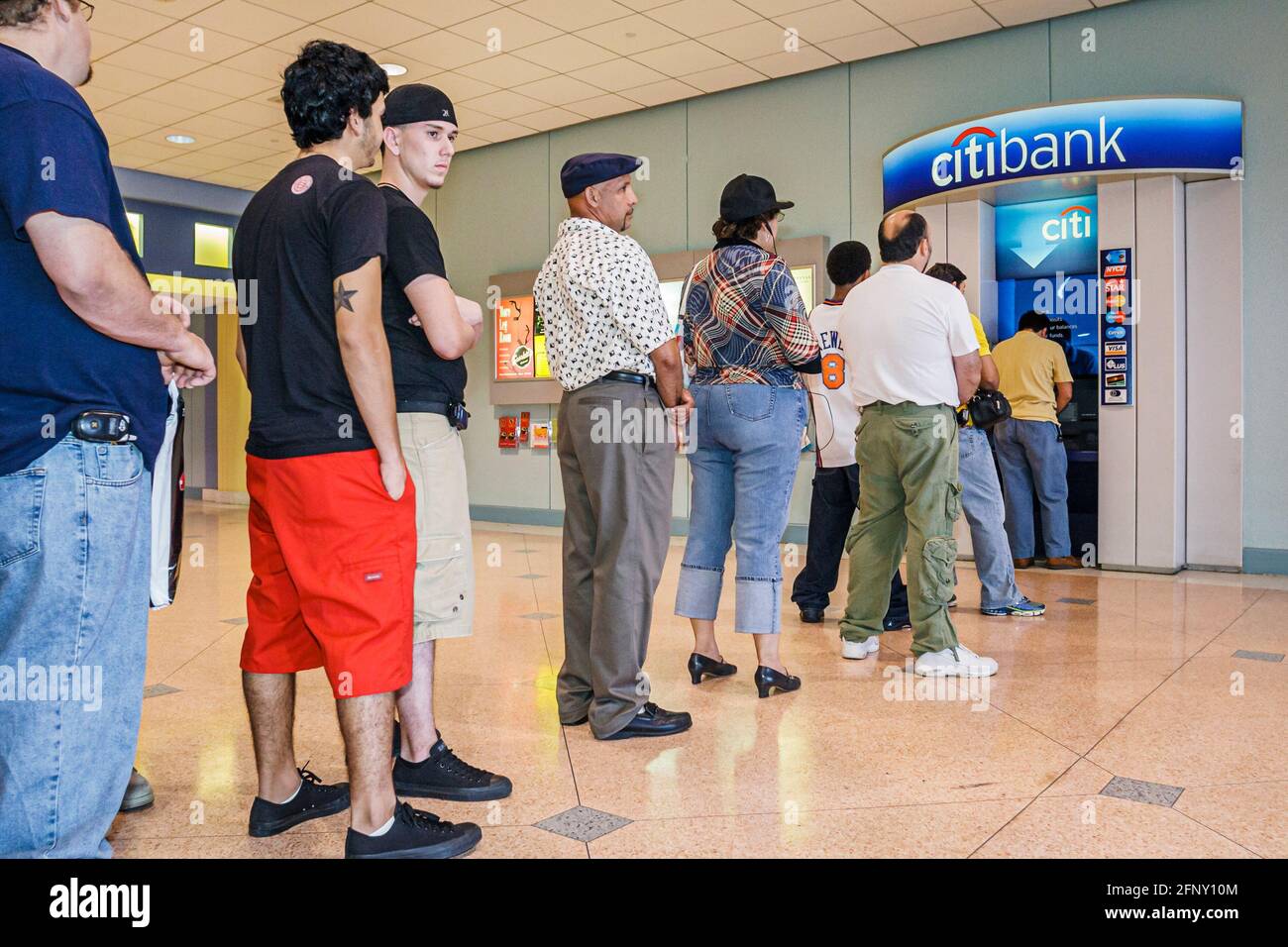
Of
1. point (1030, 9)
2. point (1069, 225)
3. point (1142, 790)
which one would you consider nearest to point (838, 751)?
point (1142, 790)

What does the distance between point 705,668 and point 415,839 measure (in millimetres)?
1593

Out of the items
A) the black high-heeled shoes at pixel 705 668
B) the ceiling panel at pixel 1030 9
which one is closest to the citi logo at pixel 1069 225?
the ceiling panel at pixel 1030 9

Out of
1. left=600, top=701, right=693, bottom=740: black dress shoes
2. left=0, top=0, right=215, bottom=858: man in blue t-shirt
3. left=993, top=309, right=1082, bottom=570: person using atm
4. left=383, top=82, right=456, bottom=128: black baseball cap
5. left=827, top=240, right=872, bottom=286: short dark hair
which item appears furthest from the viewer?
left=993, top=309, right=1082, bottom=570: person using atm

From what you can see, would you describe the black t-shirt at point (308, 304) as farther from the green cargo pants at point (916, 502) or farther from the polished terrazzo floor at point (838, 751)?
the green cargo pants at point (916, 502)

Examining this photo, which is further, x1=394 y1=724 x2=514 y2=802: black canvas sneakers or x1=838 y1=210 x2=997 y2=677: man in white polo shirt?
x1=838 y1=210 x2=997 y2=677: man in white polo shirt

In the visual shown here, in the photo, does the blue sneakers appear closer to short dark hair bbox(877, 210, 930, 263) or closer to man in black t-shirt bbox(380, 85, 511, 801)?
short dark hair bbox(877, 210, 930, 263)

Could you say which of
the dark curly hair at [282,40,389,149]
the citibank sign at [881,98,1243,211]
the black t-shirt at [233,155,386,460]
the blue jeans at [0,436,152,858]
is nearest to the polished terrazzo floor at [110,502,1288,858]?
the blue jeans at [0,436,152,858]

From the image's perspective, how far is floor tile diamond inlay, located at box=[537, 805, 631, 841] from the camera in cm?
197

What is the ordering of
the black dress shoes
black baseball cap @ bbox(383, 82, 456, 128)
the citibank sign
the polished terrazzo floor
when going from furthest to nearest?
the citibank sign → the black dress shoes → black baseball cap @ bbox(383, 82, 456, 128) → the polished terrazzo floor

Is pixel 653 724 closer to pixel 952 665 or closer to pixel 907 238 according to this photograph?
pixel 952 665

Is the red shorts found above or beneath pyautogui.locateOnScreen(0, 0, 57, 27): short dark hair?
beneath

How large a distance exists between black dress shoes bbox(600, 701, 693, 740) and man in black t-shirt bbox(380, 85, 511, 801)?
0.49m

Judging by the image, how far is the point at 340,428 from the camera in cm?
172

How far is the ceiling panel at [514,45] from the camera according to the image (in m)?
Answer: 5.92
